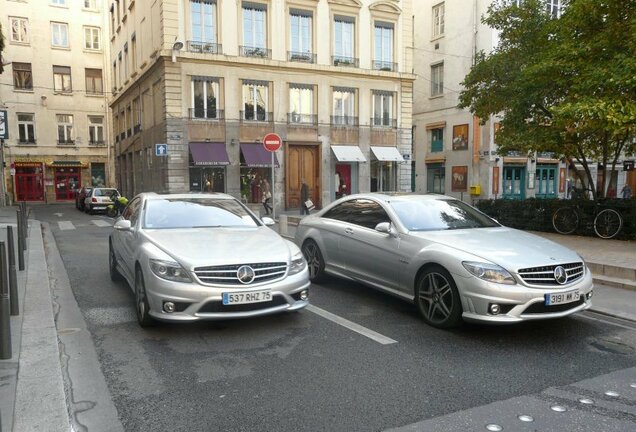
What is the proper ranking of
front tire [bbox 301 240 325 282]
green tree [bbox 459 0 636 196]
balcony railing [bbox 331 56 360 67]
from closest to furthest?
front tire [bbox 301 240 325 282], green tree [bbox 459 0 636 196], balcony railing [bbox 331 56 360 67]

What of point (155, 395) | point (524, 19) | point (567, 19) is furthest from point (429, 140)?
point (155, 395)

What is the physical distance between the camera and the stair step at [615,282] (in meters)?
7.55

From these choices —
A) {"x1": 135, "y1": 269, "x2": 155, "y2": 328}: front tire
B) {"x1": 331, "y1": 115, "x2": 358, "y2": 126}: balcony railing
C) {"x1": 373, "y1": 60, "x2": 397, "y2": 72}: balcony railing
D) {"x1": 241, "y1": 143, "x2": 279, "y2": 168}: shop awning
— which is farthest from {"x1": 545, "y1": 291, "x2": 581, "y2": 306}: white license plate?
{"x1": 373, "y1": 60, "x2": 397, "y2": 72}: balcony railing

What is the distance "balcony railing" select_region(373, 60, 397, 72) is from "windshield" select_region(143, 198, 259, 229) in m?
24.4

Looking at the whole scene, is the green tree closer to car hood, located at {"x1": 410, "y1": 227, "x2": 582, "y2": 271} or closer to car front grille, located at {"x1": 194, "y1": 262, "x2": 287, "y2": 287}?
car hood, located at {"x1": 410, "y1": 227, "x2": 582, "y2": 271}

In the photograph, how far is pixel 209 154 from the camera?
25312 mm

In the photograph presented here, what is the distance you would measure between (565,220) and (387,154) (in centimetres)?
1711

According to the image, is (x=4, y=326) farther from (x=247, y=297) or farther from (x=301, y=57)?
(x=301, y=57)

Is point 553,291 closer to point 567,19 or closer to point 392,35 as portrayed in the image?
point 567,19

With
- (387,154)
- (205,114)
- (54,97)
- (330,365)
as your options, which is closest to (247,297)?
(330,365)

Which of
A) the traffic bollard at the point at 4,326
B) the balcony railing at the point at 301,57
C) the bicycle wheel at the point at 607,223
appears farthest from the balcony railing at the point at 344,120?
the traffic bollard at the point at 4,326

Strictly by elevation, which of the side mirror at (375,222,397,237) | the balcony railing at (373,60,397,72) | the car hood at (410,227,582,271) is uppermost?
the balcony railing at (373,60,397,72)

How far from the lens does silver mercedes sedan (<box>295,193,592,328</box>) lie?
4941mm

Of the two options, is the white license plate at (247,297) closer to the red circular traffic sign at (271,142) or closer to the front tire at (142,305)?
the front tire at (142,305)
